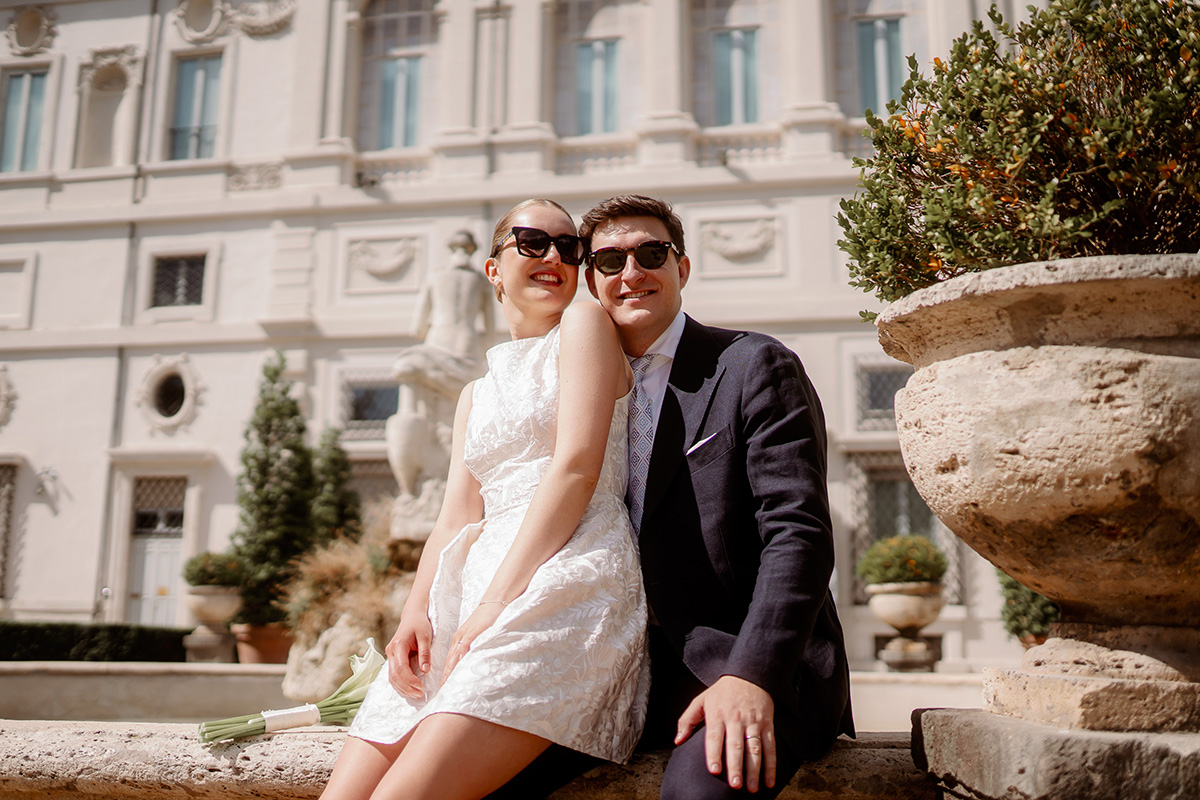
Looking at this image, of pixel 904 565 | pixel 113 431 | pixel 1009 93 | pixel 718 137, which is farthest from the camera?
pixel 113 431

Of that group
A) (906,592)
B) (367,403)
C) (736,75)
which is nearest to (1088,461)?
(906,592)

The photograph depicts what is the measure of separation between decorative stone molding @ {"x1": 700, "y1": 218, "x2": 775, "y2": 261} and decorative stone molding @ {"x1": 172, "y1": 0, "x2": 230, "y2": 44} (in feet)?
32.0

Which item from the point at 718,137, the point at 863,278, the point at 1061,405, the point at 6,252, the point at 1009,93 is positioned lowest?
the point at 1061,405

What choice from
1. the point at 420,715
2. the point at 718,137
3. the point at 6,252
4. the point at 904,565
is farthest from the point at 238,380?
the point at 420,715

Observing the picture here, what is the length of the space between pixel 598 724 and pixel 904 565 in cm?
961

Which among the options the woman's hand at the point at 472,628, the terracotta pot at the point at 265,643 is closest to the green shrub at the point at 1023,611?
the terracotta pot at the point at 265,643

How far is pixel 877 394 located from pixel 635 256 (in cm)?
1245

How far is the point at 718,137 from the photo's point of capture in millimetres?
14828

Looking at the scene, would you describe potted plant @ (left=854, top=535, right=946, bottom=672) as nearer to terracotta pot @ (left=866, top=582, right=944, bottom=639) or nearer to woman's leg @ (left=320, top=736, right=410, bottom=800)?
terracotta pot @ (left=866, top=582, right=944, bottom=639)

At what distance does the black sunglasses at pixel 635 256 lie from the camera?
7.09ft

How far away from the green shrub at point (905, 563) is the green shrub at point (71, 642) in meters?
8.85

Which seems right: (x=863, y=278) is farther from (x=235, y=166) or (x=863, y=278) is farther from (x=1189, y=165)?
(x=235, y=166)

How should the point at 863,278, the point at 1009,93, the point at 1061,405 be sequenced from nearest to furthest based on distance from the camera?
1. the point at 1061,405
2. the point at 1009,93
3. the point at 863,278

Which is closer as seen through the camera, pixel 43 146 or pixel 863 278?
pixel 863 278
